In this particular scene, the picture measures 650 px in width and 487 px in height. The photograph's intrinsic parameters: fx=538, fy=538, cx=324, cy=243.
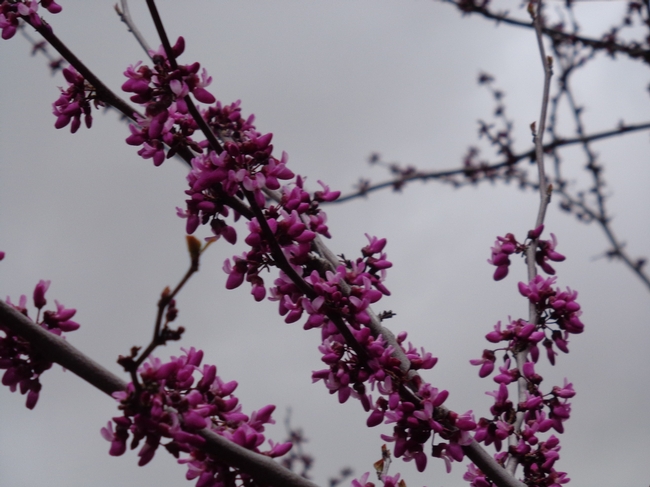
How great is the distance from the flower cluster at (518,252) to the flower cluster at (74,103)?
2.12m

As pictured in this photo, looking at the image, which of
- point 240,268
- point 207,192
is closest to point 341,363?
point 240,268

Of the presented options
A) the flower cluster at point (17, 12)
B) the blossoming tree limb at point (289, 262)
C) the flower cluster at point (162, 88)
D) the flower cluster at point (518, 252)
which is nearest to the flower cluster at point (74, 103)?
the blossoming tree limb at point (289, 262)

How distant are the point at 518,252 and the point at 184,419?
7.25 ft

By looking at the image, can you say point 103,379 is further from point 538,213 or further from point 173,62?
point 538,213

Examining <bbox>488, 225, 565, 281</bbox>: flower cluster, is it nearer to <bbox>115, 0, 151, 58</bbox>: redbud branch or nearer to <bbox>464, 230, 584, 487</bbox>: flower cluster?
<bbox>464, 230, 584, 487</bbox>: flower cluster

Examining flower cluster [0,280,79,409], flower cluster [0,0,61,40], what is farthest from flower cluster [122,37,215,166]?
flower cluster [0,280,79,409]

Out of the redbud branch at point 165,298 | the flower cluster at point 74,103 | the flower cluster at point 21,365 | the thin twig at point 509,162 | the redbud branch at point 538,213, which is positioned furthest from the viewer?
the thin twig at point 509,162

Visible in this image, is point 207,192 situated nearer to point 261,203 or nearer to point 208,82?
point 261,203

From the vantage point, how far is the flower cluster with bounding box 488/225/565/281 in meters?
2.96

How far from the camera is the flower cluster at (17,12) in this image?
6.73 ft

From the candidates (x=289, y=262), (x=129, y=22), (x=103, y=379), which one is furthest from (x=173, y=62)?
(x=129, y=22)

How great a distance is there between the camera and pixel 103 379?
1396 millimetres

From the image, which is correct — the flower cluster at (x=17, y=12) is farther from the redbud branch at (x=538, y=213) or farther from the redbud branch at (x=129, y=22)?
the redbud branch at (x=538, y=213)

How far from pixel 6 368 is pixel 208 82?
1129mm
